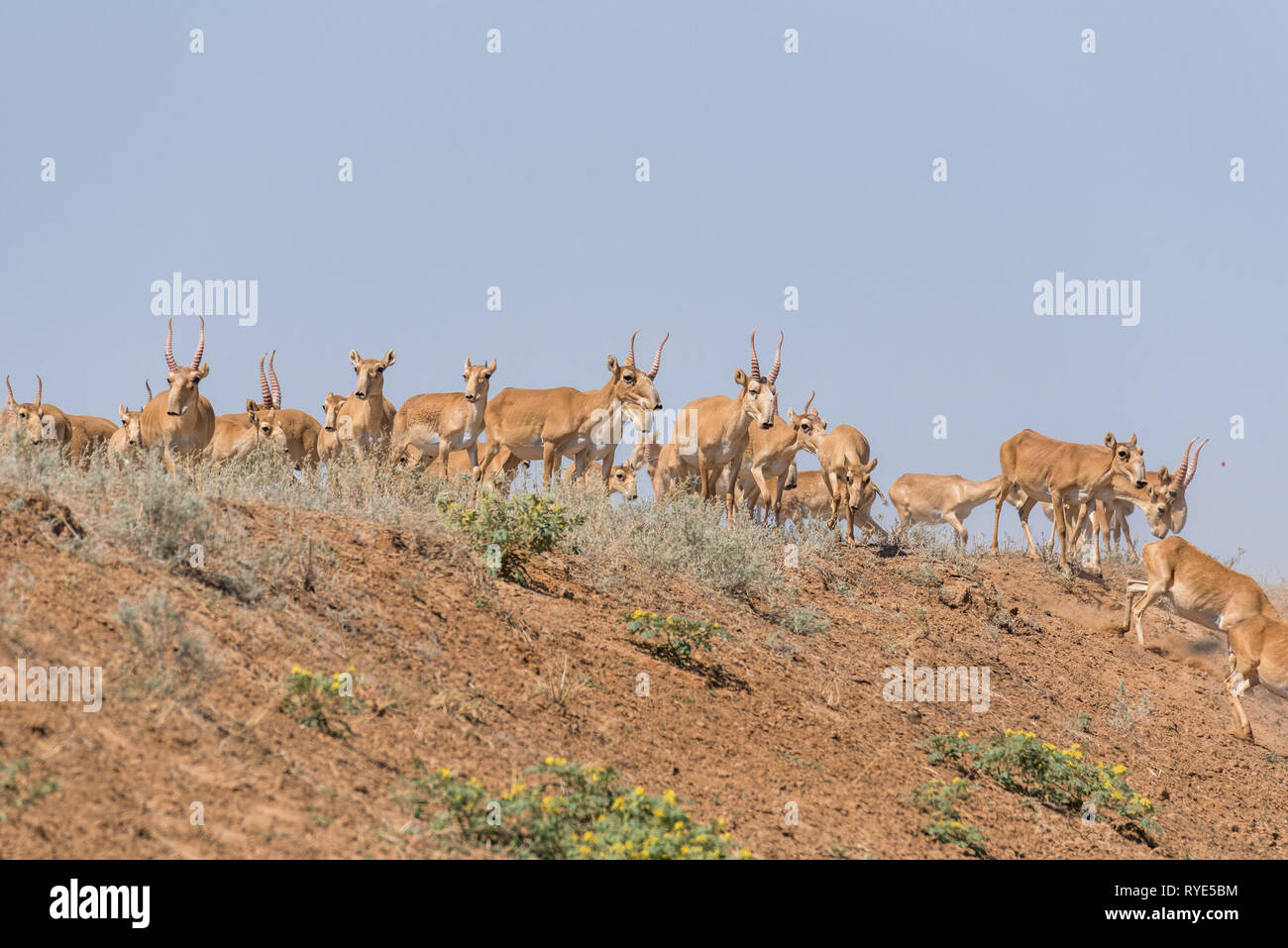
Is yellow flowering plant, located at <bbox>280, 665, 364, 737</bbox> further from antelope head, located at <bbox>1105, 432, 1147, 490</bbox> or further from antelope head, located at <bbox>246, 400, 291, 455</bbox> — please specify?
antelope head, located at <bbox>1105, 432, 1147, 490</bbox>

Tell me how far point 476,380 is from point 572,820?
45.8 ft

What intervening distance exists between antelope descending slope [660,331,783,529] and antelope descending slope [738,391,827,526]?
1.16 metres

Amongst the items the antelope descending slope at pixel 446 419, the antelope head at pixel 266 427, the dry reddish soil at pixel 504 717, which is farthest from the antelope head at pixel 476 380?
the dry reddish soil at pixel 504 717

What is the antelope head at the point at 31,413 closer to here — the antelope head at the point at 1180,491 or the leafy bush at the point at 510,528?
the leafy bush at the point at 510,528

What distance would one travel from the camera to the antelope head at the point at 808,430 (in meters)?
22.1

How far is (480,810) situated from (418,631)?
9.56 feet

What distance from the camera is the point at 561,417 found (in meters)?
20.1

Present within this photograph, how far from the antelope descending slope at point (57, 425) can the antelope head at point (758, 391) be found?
10578mm

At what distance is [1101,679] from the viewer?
15422 mm

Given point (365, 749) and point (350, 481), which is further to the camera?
point (350, 481)

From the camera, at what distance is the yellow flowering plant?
732 cm
